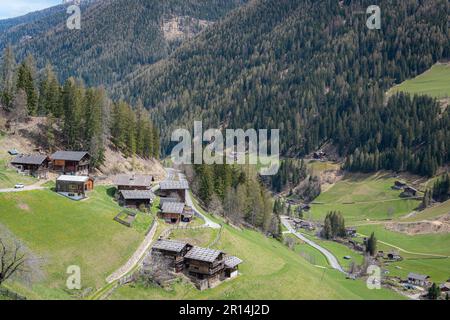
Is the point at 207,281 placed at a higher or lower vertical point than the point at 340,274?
higher

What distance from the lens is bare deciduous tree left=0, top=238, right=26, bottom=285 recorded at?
62144 millimetres

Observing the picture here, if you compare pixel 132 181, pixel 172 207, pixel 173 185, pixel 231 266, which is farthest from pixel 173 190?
pixel 231 266

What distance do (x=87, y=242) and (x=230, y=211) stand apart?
1943 inches

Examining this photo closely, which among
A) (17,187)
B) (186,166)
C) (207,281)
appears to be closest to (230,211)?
(186,166)

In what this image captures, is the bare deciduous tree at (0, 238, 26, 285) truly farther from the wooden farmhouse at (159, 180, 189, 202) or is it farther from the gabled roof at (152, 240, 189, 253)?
the wooden farmhouse at (159, 180, 189, 202)

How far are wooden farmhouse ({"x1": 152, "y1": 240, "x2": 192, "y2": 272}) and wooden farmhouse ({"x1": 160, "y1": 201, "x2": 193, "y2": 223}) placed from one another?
15.8 m

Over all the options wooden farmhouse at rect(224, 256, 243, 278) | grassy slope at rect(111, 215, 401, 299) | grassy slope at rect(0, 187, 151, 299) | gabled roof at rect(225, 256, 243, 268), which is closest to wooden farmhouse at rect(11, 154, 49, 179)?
grassy slope at rect(0, 187, 151, 299)

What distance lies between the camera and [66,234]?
266ft

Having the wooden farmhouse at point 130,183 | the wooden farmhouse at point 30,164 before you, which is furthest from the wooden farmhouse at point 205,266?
the wooden farmhouse at point 30,164

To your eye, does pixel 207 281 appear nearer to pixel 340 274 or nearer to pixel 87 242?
pixel 87 242

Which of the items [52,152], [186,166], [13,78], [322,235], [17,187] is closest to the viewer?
[17,187]

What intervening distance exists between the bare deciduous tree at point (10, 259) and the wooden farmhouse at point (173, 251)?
22.4 metres

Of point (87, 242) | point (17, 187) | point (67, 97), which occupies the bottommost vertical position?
point (87, 242)

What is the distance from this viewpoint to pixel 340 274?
12938 centimetres
